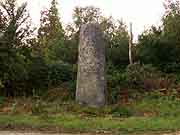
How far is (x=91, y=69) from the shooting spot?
58.4 ft

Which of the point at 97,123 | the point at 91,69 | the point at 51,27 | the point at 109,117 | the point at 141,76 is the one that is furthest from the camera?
the point at 51,27

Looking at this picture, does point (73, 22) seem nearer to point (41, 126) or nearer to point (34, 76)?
point (34, 76)

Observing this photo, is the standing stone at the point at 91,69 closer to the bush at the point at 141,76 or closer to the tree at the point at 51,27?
the bush at the point at 141,76

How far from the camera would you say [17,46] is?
71.1 ft

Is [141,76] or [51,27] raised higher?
[51,27]

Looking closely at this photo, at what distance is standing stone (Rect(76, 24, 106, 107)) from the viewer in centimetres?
1773

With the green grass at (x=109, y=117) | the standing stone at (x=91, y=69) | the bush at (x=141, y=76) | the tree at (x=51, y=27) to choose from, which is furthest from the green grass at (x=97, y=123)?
the tree at (x=51, y=27)

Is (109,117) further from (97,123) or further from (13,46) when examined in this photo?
(13,46)

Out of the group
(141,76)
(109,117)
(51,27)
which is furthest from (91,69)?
(51,27)

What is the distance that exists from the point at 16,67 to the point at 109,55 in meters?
9.28

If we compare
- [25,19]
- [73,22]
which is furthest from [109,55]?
[73,22]

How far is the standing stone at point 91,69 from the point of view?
58.2 ft

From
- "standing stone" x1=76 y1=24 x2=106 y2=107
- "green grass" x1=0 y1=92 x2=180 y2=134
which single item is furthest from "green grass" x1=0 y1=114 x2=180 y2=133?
"standing stone" x1=76 y1=24 x2=106 y2=107

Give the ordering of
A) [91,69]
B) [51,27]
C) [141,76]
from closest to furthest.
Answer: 1. [91,69]
2. [141,76]
3. [51,27]
